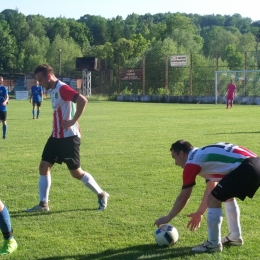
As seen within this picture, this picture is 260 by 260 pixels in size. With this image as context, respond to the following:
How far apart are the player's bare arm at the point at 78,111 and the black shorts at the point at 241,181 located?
2.27 metres

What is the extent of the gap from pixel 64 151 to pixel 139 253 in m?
2.12

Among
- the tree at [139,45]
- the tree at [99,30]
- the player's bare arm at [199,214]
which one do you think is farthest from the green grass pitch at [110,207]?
the tree at [99,30]

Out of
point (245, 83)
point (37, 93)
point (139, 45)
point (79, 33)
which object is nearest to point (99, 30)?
point (79, 33)

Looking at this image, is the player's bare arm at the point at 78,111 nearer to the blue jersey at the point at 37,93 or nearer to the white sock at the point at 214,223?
the white sock at the point at 214,223

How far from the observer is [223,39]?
107 meters

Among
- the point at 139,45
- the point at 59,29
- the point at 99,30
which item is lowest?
the point at 139,45

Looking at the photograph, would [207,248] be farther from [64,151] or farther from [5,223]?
[64,151]

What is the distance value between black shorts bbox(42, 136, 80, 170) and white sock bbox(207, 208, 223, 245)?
95.4 inches

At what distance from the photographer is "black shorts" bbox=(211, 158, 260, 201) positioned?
479cm

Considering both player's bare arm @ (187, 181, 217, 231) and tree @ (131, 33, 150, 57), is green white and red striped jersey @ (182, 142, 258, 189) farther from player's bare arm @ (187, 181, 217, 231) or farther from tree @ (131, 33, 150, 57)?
tree @ (131, 33, 150, 57)

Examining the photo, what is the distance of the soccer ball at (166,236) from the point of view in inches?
210

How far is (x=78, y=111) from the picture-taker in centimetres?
650

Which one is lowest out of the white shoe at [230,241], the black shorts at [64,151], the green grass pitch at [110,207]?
the green grass pitch at [110,207]

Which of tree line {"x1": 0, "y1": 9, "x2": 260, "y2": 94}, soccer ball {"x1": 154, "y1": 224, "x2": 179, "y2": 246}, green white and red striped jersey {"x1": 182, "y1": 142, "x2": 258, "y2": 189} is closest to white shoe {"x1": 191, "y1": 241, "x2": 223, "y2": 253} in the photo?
soccer ball {"x1": 154, "y1": 224, "x2": 179, "y2": 246}
